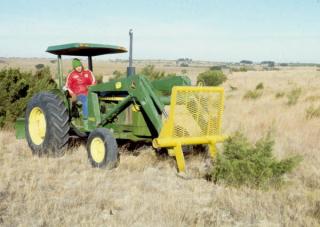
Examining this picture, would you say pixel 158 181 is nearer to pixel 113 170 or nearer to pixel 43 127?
pixel 113 170

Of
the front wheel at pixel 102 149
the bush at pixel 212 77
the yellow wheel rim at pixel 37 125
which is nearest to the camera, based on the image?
the front wheel at pixel 102 149

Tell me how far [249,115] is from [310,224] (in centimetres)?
984

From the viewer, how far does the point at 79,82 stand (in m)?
8.35

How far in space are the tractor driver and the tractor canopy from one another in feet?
0.85

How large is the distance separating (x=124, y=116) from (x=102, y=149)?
0.81 meters

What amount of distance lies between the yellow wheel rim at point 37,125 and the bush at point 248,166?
358cm

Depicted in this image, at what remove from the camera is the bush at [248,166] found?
19.6 ft

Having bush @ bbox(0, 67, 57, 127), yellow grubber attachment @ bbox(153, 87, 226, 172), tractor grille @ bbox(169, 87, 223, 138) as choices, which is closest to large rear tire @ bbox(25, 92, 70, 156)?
yellow grubber attachment @ bbox(153, 87, 226, 172)

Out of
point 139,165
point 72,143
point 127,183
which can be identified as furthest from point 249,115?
point 127,183

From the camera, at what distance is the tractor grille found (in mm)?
6562

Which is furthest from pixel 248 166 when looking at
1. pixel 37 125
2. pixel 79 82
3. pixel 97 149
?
pixel 37 125

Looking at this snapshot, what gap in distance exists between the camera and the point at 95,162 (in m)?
7.14

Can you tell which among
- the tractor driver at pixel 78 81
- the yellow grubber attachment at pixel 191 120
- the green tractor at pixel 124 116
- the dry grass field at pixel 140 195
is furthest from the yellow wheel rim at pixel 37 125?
the yellow grubber attachment at pixel 191 120

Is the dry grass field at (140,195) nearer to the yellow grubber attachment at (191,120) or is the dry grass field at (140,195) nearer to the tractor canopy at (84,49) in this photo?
the yellow grubber attachment at (191,120)
